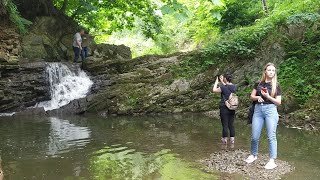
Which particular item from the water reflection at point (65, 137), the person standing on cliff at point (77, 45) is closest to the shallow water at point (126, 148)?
A: the water reflection at point (65, 137)

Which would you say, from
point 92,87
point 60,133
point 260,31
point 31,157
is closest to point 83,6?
point 92,87

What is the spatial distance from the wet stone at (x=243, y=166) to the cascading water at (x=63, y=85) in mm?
11134

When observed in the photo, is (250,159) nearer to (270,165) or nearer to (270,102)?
(270,165)

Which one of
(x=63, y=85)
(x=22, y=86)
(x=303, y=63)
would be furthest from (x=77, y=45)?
(x=303, y=63)

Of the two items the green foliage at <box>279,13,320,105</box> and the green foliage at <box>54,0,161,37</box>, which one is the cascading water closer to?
the green foliage at <box>54,0,161,37</box>

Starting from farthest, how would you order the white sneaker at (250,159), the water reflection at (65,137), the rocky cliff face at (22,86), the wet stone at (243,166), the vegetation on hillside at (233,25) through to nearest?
the rocky cliff face at (22,86) → the vegetation on hillside at (233,25) → the water reflection at (65,137) → the white sneaker at (250,159) → the wet stone at (243,166)

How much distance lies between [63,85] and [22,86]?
6.53 feet

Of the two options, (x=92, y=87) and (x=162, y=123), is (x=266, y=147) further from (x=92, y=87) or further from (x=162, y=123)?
(x=92, y=87)

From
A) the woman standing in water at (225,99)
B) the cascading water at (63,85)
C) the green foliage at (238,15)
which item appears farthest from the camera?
the green foliage at (238,15)

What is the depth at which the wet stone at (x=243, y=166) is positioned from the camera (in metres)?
5.79

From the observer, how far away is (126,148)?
27.0ft

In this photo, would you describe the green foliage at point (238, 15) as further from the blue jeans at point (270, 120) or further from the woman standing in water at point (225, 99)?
the blue jeans at point (270, 120)

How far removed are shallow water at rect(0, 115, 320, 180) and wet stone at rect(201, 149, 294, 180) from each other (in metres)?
0.20

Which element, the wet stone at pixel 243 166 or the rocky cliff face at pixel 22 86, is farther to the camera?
the rocky cliff face at pixel 22 86
